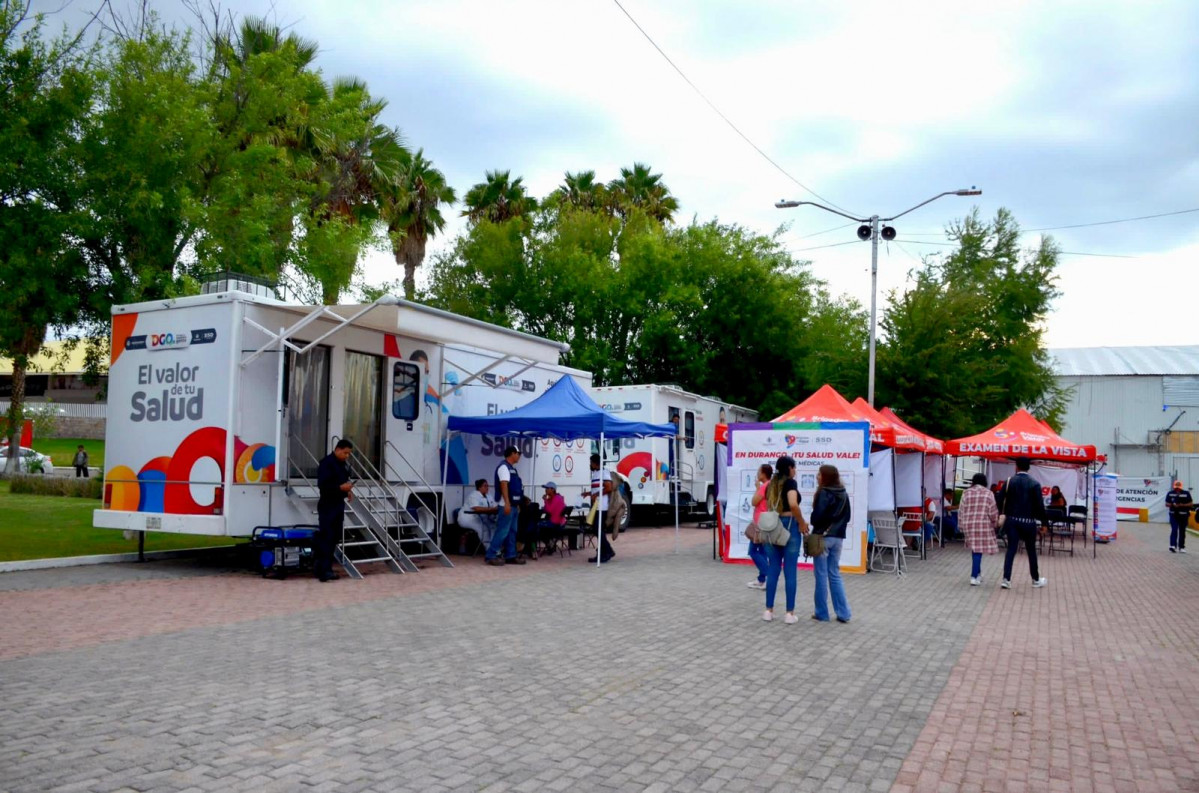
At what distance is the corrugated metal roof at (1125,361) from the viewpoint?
4697 centimetres

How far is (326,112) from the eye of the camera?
19188 mm

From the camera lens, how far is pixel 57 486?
82.0 ft

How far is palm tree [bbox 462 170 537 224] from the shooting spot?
39.8 meters

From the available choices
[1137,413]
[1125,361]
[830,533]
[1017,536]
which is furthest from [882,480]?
[1125,361]

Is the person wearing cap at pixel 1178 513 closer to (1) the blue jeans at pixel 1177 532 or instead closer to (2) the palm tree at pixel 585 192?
(1) the blue jeans at pixel 1177 532

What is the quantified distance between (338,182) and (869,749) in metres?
23.2

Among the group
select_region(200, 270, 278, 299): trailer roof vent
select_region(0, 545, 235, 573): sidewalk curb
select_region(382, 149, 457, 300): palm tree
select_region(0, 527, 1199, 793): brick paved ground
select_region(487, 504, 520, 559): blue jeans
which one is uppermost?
select_region(382, 149, 457, 300): palm tree

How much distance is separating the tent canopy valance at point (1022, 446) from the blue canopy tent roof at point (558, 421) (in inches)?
316

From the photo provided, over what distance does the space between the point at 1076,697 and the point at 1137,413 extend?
147ft

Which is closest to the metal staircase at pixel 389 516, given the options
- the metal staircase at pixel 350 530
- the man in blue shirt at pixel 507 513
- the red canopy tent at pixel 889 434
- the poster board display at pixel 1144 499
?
the metal staircase at pixel 350 530

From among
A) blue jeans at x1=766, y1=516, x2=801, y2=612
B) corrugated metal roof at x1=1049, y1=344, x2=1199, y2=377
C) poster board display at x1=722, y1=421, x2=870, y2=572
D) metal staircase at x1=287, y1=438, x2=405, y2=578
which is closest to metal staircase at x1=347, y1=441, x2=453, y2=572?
metal staircase at x1=287, y1=438, x2=405, y2=578

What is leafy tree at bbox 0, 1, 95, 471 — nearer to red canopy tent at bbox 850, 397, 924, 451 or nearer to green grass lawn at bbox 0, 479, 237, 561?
green grass lawn at bbox 0, 479, 237, 561

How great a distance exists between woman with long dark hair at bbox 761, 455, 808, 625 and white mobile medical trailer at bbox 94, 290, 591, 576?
17.6 ft

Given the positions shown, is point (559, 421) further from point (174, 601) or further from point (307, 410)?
point (174, 601)
